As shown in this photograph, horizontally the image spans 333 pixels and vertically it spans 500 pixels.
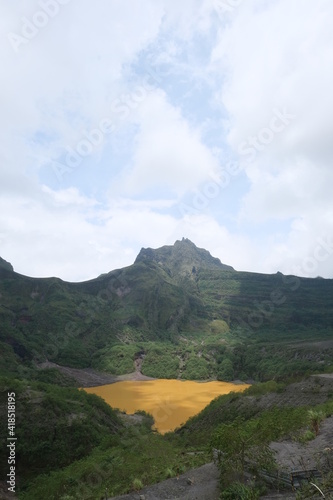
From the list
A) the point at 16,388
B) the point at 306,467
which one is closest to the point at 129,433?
the point at 16,388

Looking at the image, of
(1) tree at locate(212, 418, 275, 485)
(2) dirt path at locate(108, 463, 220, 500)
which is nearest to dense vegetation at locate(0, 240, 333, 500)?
(1) tree at locate(212, 418, 275, 485)


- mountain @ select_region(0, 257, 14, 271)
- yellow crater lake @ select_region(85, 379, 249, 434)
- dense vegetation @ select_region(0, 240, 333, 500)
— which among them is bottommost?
yellow crater lake @ select_region(85, 379, 249, 434)

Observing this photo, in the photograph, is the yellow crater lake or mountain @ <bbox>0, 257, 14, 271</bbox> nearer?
the yellow crater lake

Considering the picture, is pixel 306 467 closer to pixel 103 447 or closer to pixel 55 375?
pixel 103 447

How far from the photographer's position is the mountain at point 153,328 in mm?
95250

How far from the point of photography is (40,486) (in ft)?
73.4

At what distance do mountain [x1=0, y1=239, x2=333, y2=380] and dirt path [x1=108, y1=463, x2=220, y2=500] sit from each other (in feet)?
196

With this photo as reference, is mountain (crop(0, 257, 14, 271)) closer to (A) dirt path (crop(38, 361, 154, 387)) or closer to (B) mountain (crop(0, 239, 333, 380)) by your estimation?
(B) mountain (crop(0, 239, 333, 380))

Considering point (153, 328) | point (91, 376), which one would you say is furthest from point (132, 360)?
point (153, 328)

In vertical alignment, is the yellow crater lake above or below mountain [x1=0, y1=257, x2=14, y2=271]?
below

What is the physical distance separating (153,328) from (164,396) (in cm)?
7085

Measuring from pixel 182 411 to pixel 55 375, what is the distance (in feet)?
94.1

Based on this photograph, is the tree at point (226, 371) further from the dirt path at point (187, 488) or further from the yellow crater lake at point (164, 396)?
the dirt path at point (187, 488)

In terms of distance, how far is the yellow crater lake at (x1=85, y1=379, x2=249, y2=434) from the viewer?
61.3 metres
